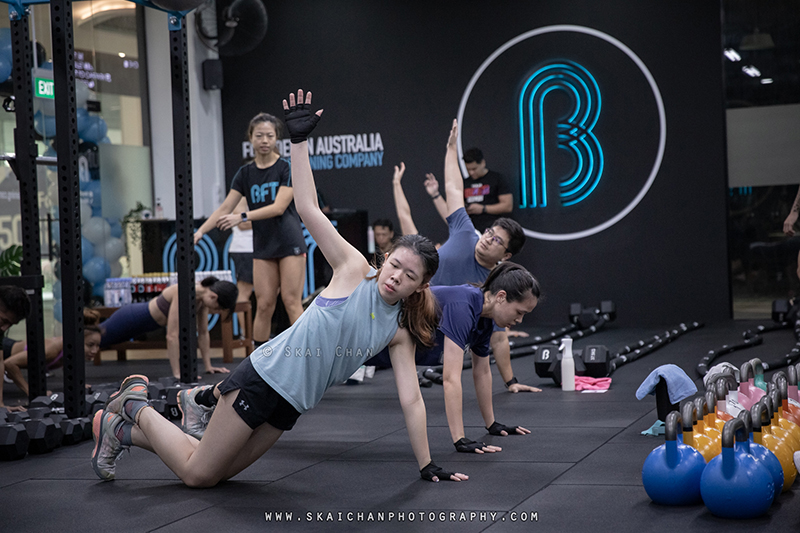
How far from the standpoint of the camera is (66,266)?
3.82 m

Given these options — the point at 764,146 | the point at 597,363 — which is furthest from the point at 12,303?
the point at 764,146

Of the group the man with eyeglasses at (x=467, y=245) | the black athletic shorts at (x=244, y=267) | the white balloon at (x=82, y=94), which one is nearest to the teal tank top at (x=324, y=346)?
the man with eyeglasses at (x=467, y=245)

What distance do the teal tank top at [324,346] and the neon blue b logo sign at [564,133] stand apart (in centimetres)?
628

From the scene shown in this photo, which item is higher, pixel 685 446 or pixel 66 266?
pixel 66 266

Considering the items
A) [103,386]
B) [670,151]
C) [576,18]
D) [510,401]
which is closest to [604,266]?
[670,151]

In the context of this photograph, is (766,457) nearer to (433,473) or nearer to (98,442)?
(433,473)

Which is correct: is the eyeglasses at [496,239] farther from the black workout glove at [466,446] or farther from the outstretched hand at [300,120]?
the outstretched hand at [300,120]

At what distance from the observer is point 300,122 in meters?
2.69

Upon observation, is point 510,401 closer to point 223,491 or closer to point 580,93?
point 223,491

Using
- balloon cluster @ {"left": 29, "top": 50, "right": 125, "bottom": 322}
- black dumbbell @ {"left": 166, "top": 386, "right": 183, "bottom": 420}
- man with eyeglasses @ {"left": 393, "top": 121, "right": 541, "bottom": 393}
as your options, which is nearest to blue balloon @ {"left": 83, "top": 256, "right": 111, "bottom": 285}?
balloon cluster @ {"left": 29, "top": 50, "right": 125, "bottom": 322}

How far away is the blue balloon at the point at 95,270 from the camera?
8.02 metres

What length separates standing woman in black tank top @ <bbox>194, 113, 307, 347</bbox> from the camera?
508 centimetres

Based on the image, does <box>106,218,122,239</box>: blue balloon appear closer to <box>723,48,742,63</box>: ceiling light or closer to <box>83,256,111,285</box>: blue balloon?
<box>83,256,111,285</box>: blue balloon

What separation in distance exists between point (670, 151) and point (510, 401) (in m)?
4.76
